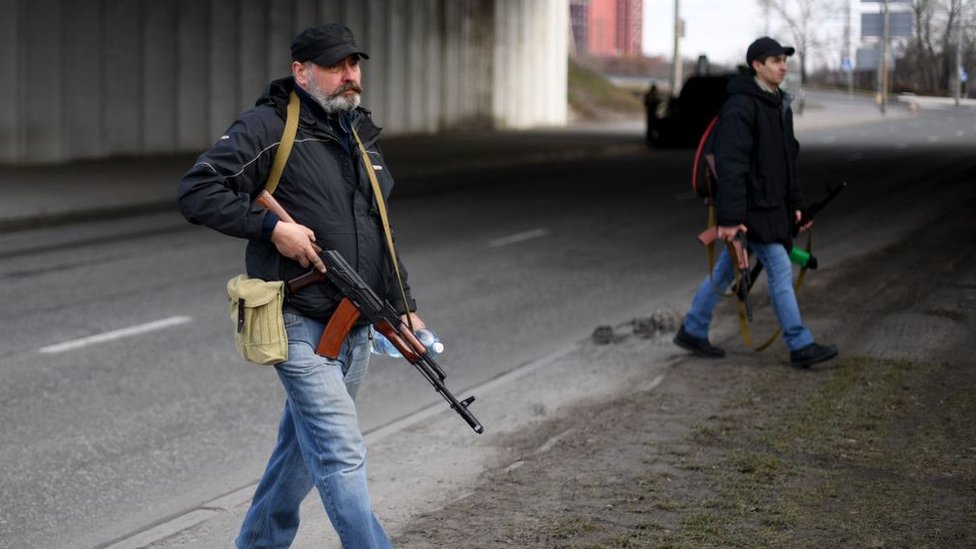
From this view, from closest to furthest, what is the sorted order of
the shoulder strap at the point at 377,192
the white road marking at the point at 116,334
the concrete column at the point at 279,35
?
1. the shoulder strap at the point at 377,192
2. the white road marking at the point at 116,334
3. the concrete column at the point at 279,35

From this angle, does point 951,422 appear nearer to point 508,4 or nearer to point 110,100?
point 110,100

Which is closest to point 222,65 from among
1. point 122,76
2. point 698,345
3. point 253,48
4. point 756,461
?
point 253,48

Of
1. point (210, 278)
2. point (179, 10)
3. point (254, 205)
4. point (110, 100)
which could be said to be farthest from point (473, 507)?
point (179, 10)

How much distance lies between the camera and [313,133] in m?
4.74

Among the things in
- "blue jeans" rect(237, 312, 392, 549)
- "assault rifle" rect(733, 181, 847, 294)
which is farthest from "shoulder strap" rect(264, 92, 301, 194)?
"assault rifle" rect(733, 181, 847, 294)

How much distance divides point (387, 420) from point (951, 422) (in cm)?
314

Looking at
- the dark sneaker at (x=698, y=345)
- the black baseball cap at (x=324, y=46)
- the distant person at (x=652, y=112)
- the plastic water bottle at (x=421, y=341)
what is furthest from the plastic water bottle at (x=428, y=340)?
the distant person at (x=652, y=112)

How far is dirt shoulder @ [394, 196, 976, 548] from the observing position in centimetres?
566

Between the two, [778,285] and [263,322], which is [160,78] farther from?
[263,322]

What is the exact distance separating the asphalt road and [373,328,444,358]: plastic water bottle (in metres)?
1.76

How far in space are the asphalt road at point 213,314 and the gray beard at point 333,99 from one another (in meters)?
2.37

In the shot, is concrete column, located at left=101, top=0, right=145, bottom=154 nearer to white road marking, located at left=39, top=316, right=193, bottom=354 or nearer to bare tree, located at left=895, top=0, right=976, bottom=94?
bare tree, located at left=895, top=0, right=976, bottom=94

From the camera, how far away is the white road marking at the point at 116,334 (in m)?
9.91

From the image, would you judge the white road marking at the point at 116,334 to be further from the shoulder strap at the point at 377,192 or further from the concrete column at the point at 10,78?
the concrete column at the point at 10,78
